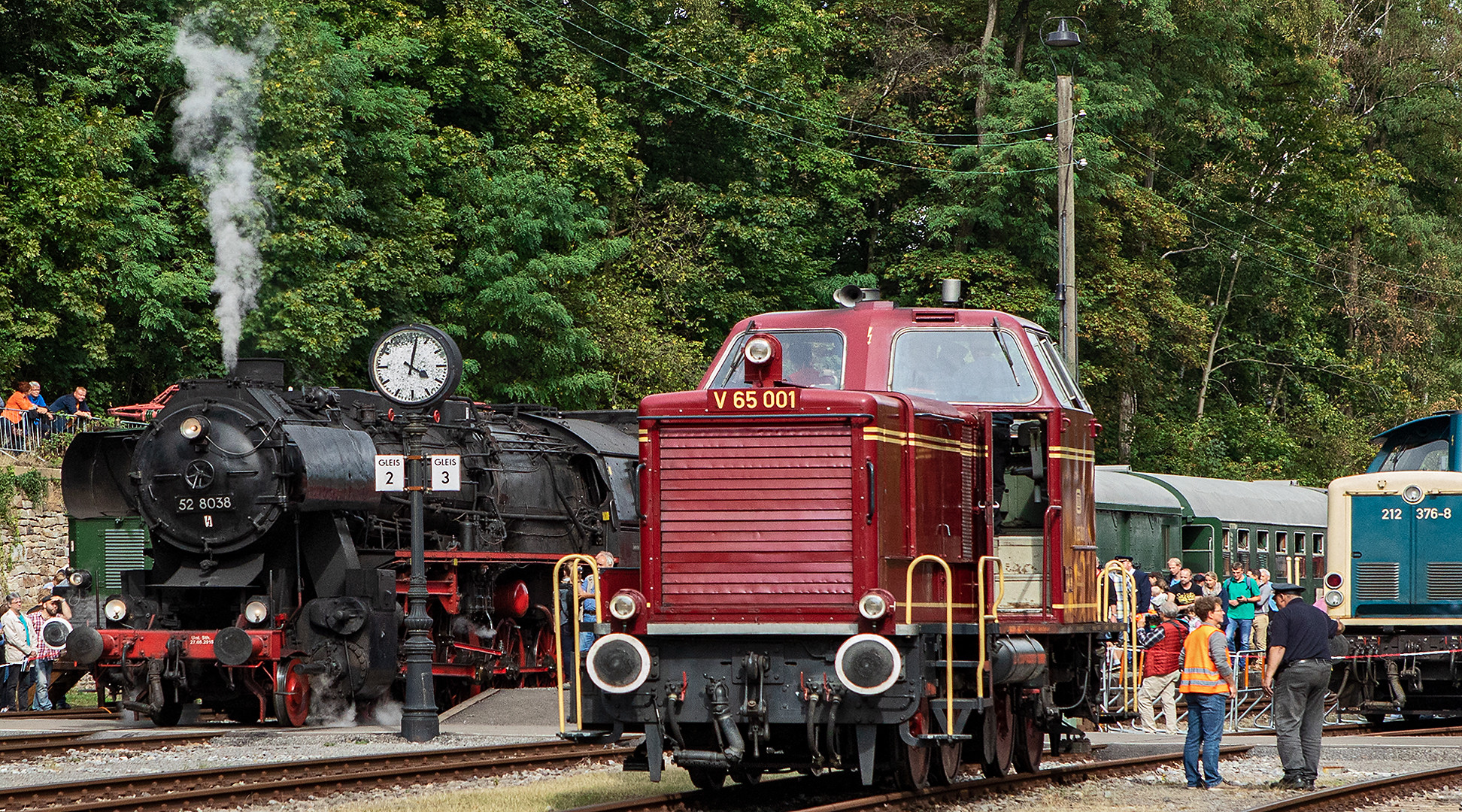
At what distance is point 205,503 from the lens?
16.8 m

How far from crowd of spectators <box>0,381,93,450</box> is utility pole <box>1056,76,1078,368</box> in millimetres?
14307

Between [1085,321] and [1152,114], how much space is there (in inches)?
263

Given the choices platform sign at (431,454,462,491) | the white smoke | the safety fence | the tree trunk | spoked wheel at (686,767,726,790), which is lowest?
spoked wheel at (686,767,726,790)

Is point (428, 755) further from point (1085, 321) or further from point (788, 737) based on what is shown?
point (1085, 321)

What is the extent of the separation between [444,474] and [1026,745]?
6.63 m

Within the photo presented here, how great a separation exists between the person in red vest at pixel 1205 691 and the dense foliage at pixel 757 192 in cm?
1725

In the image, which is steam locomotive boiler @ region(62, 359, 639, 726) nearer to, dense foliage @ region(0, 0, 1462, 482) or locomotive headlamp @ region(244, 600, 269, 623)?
locomotive headlamp @ region(244, 600, 269, 623)

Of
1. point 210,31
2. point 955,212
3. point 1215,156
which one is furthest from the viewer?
point 1215,156

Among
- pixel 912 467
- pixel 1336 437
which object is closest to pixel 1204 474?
pixel 1336 437

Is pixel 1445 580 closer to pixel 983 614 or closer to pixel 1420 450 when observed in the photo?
pixel 1420 450

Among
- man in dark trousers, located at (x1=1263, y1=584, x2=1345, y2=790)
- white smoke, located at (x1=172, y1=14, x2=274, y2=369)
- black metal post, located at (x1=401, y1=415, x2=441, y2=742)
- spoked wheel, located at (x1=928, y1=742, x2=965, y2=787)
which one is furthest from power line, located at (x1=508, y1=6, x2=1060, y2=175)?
spoked wheel, located at (x1=928, y1=742, x2=965, y2=787)

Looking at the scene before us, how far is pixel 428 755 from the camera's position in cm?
1423

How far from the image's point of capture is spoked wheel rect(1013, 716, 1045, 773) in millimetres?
12508

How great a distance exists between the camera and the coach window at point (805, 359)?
38.7 feet
